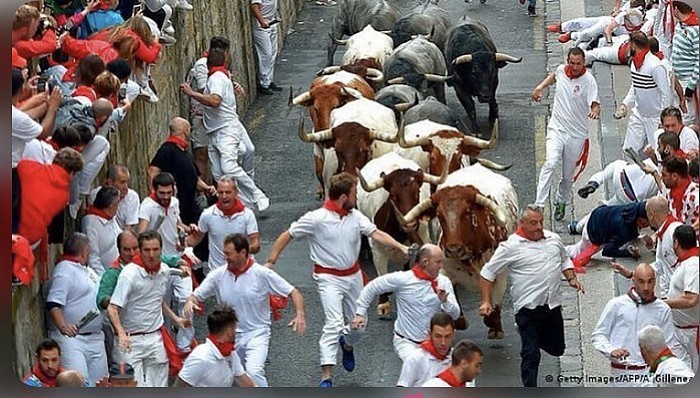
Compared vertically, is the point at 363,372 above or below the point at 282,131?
above

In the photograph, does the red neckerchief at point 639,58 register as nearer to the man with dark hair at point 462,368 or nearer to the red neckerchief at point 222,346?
the red neckerchief at point 222,346

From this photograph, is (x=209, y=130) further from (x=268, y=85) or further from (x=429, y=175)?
(x=268, y=85)

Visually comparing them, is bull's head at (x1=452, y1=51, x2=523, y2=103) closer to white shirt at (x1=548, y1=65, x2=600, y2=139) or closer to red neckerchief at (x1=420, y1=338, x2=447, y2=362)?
white shirt at (x1=548, y1=65, x2=600, y2=139)

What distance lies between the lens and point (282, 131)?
2261 cm

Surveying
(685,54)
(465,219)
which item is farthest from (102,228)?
(685,54)

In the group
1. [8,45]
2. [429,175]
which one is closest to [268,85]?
[429,175]

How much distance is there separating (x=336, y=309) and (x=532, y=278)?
5.40ft

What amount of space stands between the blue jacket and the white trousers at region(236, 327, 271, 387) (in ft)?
13.8

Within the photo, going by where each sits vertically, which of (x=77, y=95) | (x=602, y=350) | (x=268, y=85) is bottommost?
(x=268, y=85)

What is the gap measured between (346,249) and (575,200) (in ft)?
16.5

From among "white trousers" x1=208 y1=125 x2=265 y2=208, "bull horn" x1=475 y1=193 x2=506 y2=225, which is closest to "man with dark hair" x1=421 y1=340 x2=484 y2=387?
"bull horn" x1=475 y1=193 x2=506 y2=225

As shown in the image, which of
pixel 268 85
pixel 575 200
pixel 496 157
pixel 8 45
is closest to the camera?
pixel 8 45

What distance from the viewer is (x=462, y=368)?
12.4 meters

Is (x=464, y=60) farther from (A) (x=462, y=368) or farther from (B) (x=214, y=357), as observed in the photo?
(A) (x=462, y=368)
